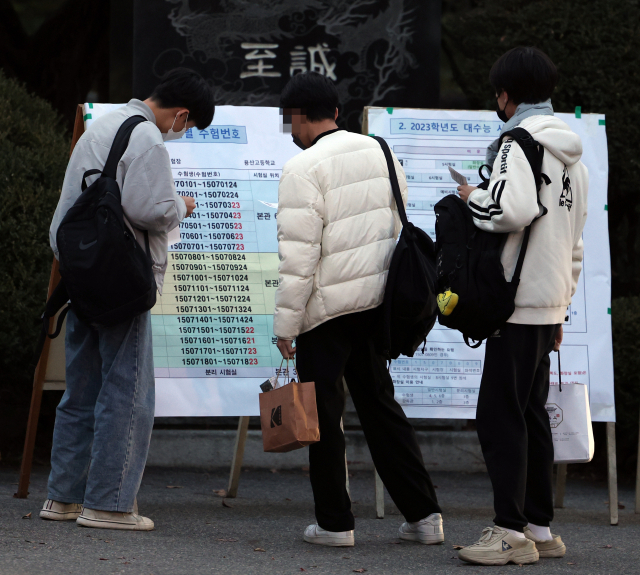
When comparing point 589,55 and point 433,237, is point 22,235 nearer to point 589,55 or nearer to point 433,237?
point 433,237

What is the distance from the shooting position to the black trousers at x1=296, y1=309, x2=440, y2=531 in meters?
3.60

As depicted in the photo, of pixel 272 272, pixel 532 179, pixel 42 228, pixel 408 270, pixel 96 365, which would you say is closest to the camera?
pixel 532 179

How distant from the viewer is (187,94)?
3.82m

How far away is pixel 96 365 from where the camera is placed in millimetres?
3926

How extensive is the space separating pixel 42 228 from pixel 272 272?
1.56 meters

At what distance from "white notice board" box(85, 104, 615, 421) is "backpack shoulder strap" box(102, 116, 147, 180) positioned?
0.99 metres

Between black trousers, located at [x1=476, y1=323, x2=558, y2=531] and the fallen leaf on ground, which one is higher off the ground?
black trousers, located at [x1=476, y1=323, x2=558, y2=531]

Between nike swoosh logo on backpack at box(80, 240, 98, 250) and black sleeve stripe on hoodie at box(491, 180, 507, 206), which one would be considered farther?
nike swoosh logo on backpack at box(80, 240, 98, 250)

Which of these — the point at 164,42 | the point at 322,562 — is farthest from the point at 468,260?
the point at 164,42

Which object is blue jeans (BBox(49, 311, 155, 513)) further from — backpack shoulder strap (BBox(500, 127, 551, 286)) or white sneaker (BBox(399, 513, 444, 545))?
backpack shoulder strap (BBox(500, 127, 551, 286))

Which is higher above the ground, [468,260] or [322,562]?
[468,260]

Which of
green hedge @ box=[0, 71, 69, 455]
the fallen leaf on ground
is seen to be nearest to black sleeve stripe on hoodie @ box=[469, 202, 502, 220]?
the fallen leaf on ground

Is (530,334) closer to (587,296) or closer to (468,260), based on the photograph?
(468,260)

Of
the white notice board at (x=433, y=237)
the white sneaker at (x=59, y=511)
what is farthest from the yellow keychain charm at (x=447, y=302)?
the white sneaker at (x=59, y=511)
